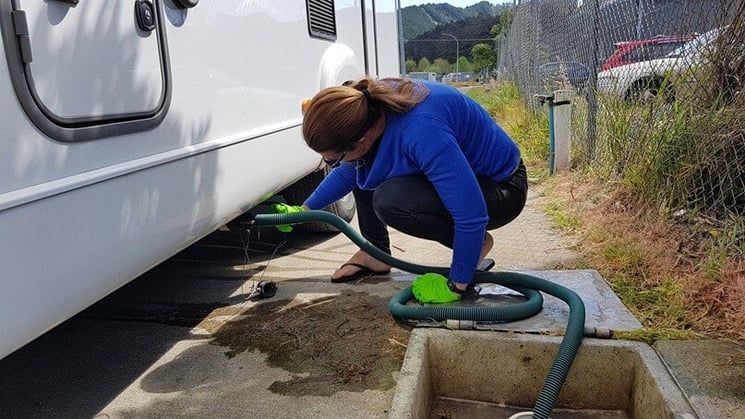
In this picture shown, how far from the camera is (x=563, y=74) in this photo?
5.52 m

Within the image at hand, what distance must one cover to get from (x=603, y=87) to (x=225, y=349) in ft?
10.7

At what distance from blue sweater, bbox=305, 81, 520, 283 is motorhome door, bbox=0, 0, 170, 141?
809mm

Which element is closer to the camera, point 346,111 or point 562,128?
point 346,111

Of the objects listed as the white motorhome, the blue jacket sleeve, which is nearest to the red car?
the blue jacket sleeve

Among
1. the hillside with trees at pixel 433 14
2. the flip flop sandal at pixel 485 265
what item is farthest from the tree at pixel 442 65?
the flip flop sandal at pixel 485 265

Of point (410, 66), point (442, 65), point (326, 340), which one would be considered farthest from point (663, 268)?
point (442, 65)

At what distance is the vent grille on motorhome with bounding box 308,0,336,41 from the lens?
3059 millimetres

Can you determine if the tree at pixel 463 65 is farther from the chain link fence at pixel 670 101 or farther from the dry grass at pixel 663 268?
the dry grass at pixel 663 268

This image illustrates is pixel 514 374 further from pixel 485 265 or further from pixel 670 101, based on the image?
pixel 670 101

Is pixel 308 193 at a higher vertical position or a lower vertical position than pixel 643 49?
lower

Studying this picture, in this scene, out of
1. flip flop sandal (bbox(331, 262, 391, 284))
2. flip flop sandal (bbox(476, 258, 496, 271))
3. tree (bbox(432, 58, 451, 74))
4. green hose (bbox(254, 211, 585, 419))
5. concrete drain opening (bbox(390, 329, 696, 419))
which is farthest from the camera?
tree (bbox(432, 58, 451, 74))

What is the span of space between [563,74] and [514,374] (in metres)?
A: 4.23

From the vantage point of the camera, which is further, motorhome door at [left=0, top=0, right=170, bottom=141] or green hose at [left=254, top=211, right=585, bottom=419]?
green hose at [left=254, top=211, right=585, bottom=419]

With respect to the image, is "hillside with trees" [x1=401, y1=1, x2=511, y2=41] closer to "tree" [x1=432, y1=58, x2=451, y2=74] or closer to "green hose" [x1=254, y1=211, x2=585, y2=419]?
"tree" [x1=432, y1=58, x2=451, y2=74]
